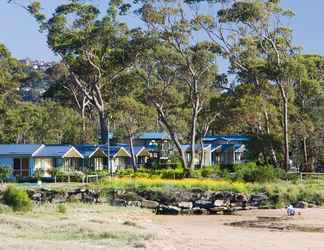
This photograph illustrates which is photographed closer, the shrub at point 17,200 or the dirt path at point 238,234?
the dirt path at point 238,234

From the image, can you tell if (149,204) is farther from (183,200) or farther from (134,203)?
(183,200)

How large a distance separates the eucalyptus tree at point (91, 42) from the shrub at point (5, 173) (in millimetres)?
15628

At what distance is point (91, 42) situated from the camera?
6919 centimetres

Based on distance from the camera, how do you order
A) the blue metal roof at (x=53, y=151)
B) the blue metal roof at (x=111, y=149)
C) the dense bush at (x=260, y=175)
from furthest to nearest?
the blue metal roof at (x=111, y=149)
the blue metal roof at (x=53, y=151)
the dense bush at (x=260, y=175)

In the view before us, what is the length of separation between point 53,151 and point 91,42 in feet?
40.5

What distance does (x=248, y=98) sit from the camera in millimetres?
60750

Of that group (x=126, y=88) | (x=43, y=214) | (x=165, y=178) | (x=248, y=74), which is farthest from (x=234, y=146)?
(x=43, y=214)

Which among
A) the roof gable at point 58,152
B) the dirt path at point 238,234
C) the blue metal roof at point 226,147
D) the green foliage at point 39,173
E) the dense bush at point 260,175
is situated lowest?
the dirt path at point 238,234

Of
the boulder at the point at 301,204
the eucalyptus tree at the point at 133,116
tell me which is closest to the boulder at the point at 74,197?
the boulder at the point at 301,204

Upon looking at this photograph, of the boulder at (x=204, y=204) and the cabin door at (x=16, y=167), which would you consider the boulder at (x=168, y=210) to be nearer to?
the boulder at (x=204, y=204)

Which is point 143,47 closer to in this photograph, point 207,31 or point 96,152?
point 207,31

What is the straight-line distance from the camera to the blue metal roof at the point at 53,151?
6169cm

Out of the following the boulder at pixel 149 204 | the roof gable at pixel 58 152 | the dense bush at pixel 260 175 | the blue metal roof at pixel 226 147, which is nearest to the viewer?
the boulder at pixel 149 204

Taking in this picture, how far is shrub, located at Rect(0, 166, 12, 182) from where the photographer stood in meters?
55.2
